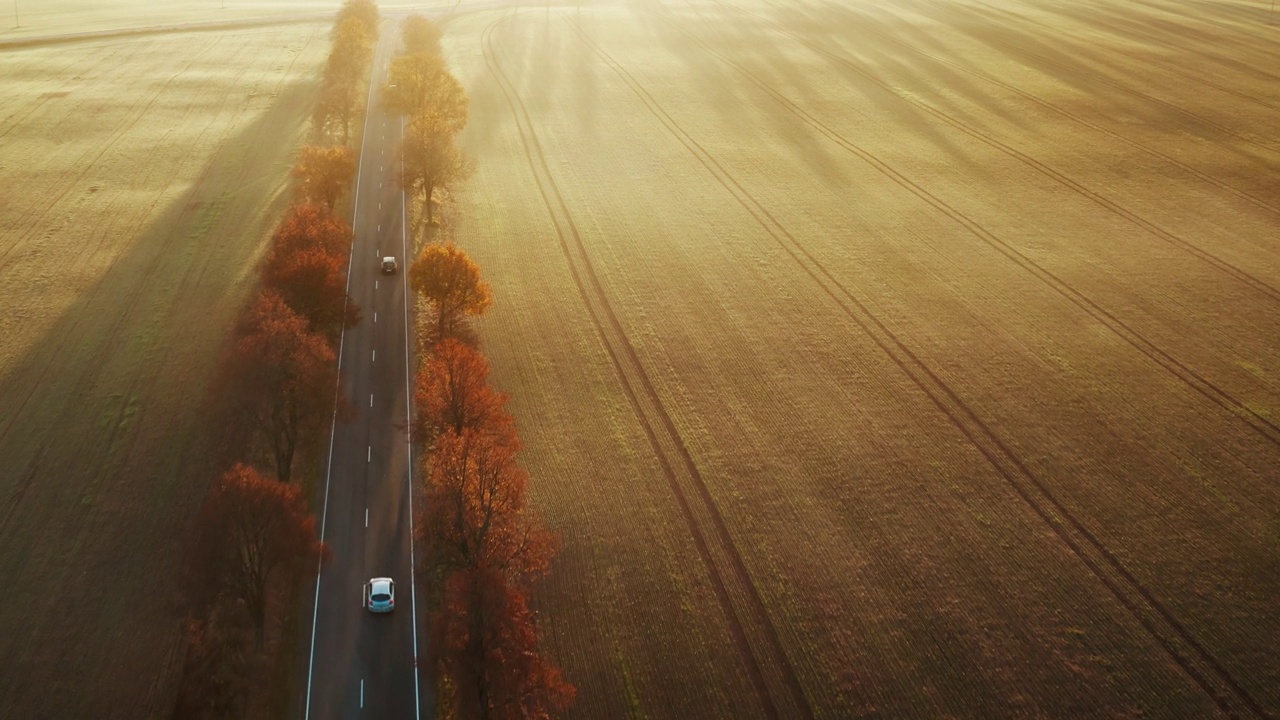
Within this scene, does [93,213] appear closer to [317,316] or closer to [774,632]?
[317,316]

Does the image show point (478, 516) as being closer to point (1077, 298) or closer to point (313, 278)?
point (313, 278)

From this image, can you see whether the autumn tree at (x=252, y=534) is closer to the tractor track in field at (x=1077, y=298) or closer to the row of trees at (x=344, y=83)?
the tractor track in field at (x=1077, y=298)

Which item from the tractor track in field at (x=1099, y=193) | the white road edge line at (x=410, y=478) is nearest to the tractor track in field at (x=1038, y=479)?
the tractor track in field at (x=1099, y=193)

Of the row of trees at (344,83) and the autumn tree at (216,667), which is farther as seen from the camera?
the row of trees at (344,83)

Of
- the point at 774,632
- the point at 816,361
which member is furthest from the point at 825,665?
the point at 816,361

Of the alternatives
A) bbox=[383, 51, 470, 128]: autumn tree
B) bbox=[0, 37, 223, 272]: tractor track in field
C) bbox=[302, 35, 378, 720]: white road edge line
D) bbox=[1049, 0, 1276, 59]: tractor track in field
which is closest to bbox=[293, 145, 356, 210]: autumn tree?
bbox=[302, 35, 378, 720]: white road edge line
